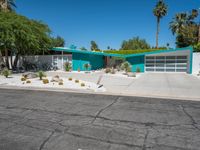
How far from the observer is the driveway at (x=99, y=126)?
152 inches

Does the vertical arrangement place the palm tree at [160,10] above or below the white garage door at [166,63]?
above

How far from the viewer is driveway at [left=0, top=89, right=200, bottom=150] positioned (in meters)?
3.85

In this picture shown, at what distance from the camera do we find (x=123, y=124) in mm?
5031

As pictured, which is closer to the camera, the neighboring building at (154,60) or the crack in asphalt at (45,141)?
the crack in asphalt at (45,141)

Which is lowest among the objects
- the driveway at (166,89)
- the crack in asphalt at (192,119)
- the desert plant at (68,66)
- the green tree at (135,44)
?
the crack in asphalt at (192,119)

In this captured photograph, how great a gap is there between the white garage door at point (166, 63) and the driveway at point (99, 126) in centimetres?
1820

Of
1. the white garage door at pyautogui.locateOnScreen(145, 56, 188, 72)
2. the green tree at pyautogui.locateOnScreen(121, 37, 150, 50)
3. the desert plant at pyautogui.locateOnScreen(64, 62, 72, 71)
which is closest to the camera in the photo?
the white garage door at pyautogui.locateOnScreen(145, 56, 188, 72)

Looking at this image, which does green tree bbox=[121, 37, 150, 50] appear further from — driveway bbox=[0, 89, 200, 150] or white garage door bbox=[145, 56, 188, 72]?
driveway bbox=[0, 89, 200, 150]

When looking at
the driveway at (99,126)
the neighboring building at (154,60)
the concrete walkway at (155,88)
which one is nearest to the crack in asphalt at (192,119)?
the driveway at (99,126)

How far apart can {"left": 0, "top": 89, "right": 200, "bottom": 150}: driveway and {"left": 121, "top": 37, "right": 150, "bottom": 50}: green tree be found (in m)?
57.8

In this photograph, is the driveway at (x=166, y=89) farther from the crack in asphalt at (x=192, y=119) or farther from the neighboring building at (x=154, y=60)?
the neighboring building at (x=154, y=60)

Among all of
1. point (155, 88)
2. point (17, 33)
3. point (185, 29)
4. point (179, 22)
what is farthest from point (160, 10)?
point (155, 88)

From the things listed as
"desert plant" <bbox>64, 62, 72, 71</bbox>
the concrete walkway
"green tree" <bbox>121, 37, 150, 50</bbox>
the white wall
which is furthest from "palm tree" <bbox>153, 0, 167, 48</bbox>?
the concrete walkway

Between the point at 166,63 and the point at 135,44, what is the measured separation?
4039 cm
